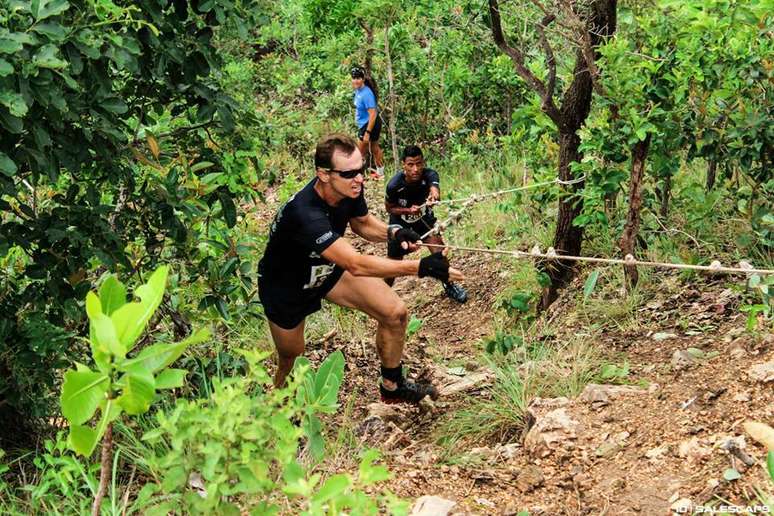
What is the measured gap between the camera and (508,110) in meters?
10.7

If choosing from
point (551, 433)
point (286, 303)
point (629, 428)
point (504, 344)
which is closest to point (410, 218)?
point (504, 344)

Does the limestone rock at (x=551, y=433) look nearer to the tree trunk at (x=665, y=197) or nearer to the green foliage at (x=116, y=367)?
the tree trunk at (x=665, y=197)

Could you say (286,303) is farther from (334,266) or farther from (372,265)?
(372,265)

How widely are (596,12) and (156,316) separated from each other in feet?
11.3

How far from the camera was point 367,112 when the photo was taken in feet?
36.6

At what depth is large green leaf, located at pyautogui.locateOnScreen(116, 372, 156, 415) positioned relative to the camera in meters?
2.11

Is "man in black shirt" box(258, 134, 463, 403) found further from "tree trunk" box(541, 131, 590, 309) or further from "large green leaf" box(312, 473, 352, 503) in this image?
"large green leaf" box(312, 473, 352, 503)

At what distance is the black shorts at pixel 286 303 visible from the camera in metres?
4.93

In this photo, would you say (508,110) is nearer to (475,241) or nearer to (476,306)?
(475,241)

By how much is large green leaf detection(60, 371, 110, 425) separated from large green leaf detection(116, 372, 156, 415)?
5cm

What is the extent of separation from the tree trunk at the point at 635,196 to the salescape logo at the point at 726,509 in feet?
8.34

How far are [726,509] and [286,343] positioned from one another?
112 inches

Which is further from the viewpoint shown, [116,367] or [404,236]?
[404,236]

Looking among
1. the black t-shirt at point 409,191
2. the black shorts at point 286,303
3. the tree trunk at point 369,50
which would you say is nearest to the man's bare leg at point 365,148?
the tree trunk at point 369,50
